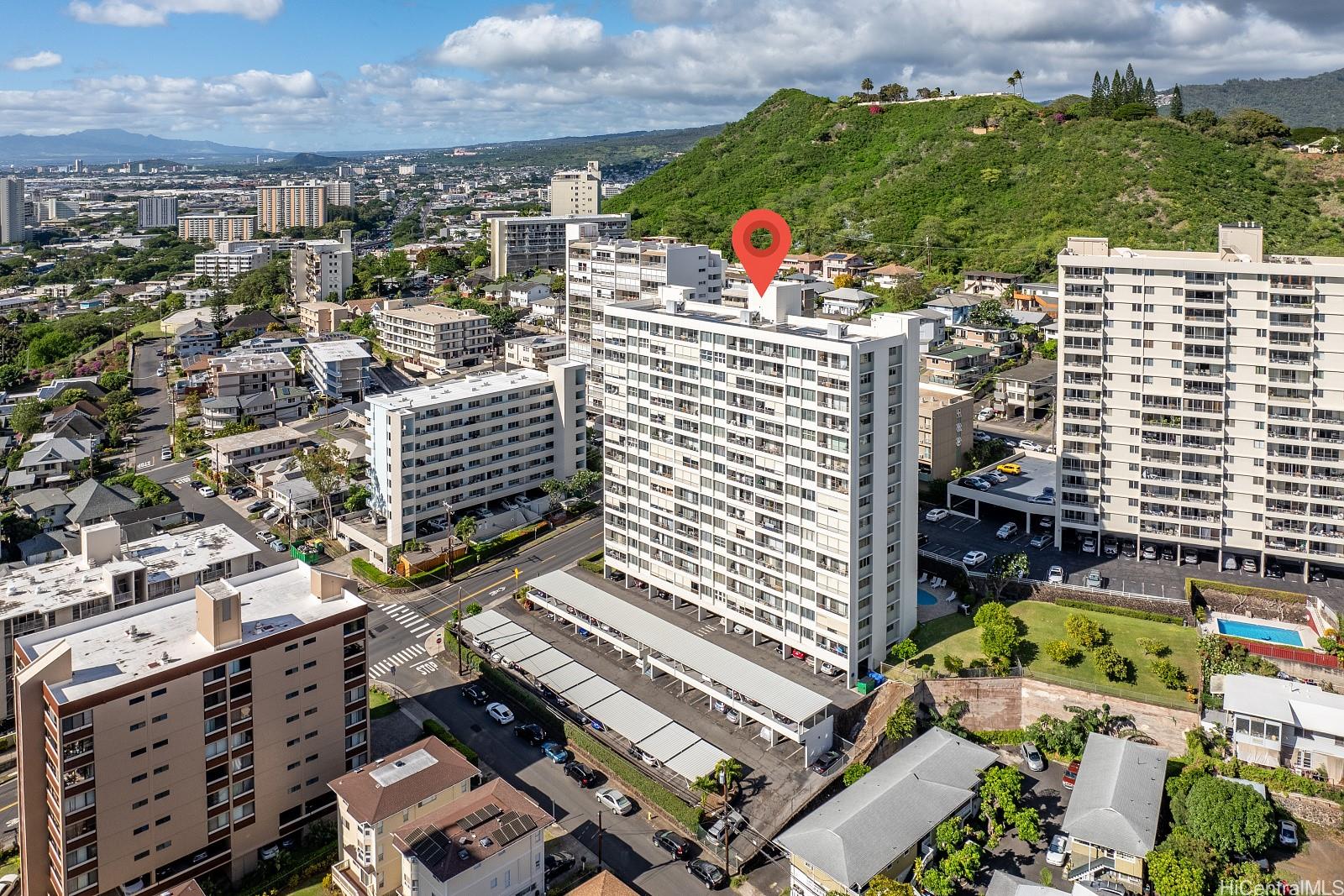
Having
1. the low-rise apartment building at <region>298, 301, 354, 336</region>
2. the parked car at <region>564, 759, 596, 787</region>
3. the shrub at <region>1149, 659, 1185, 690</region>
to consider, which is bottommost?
the parked car at <region>564, 759, 596, 787</region>

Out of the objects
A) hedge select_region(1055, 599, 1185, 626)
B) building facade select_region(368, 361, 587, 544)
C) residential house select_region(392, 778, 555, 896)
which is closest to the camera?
residential house select_region(392, 778, 555, 896)

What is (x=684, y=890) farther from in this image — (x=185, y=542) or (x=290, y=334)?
(x=290, y=334)

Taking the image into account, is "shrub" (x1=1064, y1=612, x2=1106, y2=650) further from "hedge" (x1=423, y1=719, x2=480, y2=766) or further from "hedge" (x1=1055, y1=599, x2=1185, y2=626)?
"hedge" (x1=423, y1=719, x2=480, y2=766)

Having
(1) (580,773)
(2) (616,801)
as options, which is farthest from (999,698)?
(1) (580,773)

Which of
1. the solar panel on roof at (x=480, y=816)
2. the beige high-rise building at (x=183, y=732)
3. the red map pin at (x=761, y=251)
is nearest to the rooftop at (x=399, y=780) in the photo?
the solar panel on roof at (x=480, y=816)

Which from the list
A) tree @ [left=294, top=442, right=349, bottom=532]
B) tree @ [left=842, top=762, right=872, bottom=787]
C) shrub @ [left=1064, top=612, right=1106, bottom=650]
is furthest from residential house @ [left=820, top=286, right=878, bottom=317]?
tree @ [left=842, top=762, right=872, bottom=787]

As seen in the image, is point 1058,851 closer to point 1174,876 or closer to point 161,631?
point 1174,876

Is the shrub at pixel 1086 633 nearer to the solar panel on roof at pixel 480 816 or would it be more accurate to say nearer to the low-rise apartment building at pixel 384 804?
the solar panel on roof at pixel 480 816
